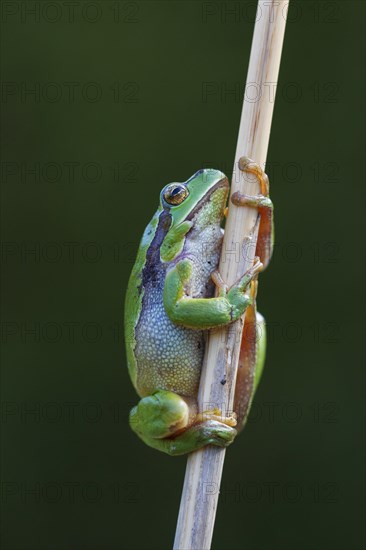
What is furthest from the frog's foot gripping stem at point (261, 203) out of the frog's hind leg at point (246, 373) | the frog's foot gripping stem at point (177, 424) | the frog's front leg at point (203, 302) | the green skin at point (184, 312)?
the frog's foot gripping stem at point (177, 424)

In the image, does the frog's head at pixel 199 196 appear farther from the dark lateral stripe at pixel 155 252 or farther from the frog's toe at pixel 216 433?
the frog's toe at pixel 216 433

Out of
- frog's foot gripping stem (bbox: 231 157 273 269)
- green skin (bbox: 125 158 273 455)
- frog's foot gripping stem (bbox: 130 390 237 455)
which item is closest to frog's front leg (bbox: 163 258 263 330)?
green skin (bbox: 125 158 273 455)

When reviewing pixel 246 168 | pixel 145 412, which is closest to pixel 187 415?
pixel 145 412

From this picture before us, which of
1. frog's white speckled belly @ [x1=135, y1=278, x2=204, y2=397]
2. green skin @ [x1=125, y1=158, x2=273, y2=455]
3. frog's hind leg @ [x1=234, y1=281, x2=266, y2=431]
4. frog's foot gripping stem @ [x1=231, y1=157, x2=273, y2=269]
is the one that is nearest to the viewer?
frog's foot gripping stem @ [x1=231, y1=157, x2=273, y2=269]

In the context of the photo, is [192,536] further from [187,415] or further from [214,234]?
[214,234]

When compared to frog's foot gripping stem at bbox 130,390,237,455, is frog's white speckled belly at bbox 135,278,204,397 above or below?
above

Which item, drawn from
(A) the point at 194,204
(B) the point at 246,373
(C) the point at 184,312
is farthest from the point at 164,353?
(A) the point at 194,204

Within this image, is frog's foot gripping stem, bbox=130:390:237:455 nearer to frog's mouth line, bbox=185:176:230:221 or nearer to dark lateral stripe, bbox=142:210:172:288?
dark lateral stripe, bbox=142:210:172:288
